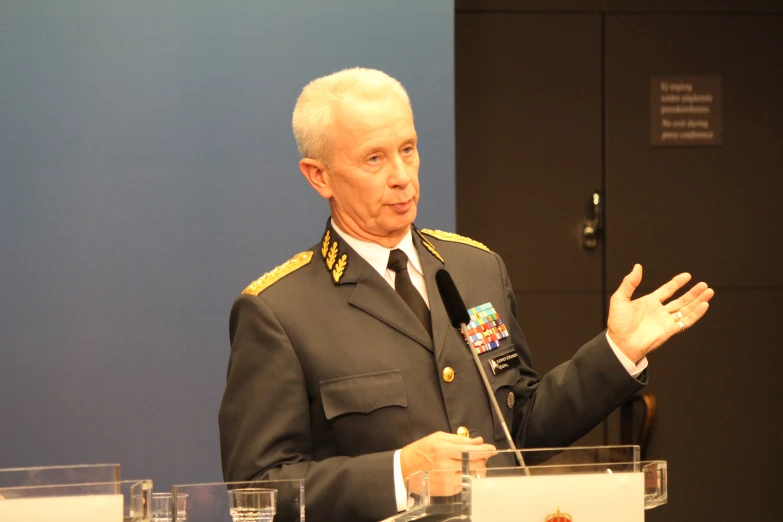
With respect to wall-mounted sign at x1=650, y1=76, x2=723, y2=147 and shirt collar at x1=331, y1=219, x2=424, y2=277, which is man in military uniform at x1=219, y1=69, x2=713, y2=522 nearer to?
shirt collar at x1=331, y1=219, x2=424, y2=277

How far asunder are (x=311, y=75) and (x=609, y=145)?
55.0 inches

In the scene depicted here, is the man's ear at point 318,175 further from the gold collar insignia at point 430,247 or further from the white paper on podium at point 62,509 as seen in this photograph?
the white paper on podium at point 62,509

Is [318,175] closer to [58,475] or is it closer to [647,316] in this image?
[647,316]

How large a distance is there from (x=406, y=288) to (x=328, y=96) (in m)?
0.41

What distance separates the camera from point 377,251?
218 cm

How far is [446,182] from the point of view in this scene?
127 inches

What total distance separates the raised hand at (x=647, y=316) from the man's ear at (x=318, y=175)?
2.00 ft

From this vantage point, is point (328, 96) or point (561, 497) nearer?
point (561, 497)

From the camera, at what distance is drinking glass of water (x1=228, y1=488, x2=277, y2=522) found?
1.51 meters

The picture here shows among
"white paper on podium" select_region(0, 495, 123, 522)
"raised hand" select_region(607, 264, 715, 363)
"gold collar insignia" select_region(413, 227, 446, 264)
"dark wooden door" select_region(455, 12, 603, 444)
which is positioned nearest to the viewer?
"white paper on podium" select_region(0, 495, 123, 522)

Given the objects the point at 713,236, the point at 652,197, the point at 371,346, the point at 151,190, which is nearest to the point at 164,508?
the point at 371,346

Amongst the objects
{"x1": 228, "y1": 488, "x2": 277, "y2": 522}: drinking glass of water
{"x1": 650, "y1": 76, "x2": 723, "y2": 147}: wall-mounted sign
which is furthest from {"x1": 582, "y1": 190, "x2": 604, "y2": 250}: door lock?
{"x1": 228, "y1": 488, "x2": 277, "y2": 522}: drinking glass of water

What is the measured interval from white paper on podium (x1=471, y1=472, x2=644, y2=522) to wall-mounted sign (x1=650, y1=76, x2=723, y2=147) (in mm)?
2820

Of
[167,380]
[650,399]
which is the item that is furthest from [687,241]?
[167,380]
